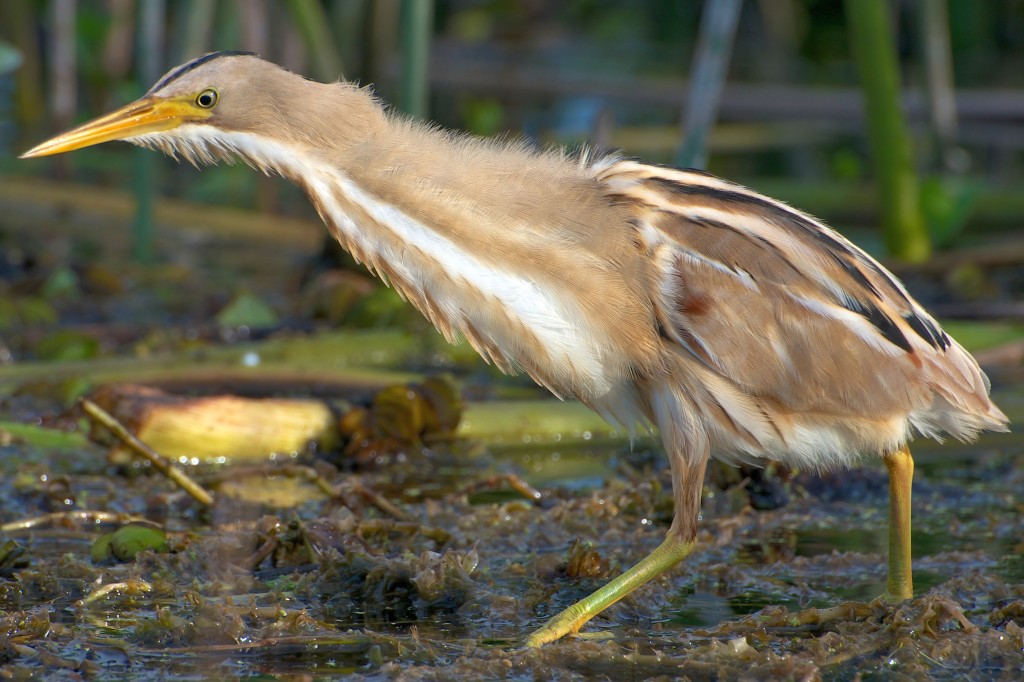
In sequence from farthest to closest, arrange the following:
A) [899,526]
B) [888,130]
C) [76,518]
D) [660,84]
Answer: [660,84] < [888,130] < [76,518] < [899,526]

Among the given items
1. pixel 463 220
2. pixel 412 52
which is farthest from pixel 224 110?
pixel 412 52

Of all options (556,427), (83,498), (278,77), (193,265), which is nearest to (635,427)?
(278,77)

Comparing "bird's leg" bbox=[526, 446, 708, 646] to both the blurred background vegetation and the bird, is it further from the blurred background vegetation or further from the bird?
the blurred background vegetation

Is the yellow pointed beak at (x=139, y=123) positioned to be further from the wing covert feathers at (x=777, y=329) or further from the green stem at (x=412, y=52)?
the green stem at (x=412, y=52)

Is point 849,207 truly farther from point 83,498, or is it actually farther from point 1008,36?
point 1008,36

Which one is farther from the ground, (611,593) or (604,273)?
(604,273)

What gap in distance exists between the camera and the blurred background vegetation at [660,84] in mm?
5594

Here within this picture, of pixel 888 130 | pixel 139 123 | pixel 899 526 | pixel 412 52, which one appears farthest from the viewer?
pixel 888 130

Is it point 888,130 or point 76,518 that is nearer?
point 76,518

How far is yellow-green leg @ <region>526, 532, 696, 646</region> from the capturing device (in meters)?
2.67

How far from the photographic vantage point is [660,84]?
8500mm

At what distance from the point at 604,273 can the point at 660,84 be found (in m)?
5.98

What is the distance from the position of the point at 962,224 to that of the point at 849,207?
0.51m

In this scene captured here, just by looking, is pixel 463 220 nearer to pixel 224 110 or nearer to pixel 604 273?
pixel 604 273
